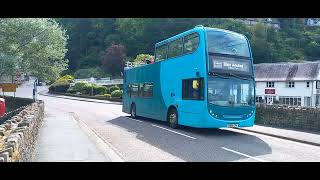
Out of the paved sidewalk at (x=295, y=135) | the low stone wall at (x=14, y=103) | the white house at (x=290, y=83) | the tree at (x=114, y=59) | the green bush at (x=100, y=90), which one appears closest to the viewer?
the paved sidewalk at (x=295, y=135)

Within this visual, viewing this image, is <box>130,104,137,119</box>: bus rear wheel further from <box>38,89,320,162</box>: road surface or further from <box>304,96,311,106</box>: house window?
<box>304,96,311,106</box>: house window

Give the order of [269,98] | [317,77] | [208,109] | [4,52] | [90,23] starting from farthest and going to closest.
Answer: [90,23] → [269,98] → [317,77] → [4,52] → [208,109]

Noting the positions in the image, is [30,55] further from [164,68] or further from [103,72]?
[103,72]

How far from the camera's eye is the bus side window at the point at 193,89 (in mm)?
14508

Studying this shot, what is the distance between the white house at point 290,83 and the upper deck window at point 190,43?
146 feet

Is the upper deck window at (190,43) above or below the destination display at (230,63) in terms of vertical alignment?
above

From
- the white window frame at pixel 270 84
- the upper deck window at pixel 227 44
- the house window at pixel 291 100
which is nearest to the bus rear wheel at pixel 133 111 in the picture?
the upper deck window at pixel 227 44

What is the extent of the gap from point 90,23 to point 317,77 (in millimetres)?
61529

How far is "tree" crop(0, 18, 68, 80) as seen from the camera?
93.9ft

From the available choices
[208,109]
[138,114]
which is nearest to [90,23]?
[138,114]

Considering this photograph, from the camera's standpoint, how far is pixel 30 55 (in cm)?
3138

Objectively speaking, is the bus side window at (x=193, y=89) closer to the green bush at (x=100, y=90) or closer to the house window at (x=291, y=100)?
the green bush at (x=100, y=90)

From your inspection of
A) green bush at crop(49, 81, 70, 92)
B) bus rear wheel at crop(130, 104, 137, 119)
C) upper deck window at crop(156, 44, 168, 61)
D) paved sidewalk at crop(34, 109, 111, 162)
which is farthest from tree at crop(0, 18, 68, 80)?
green bush at crop(49, 81, 70, 92)
